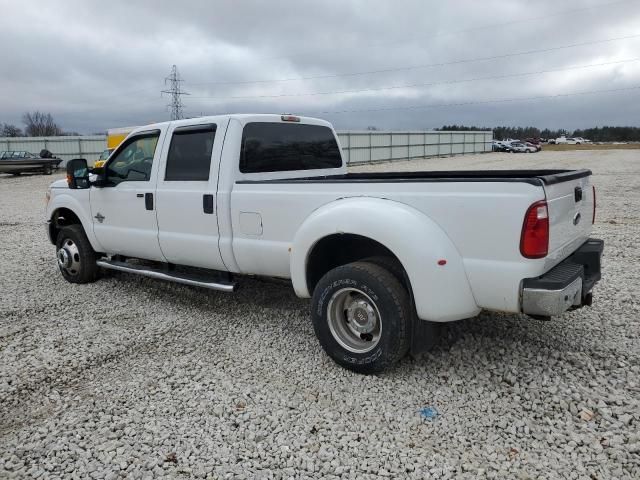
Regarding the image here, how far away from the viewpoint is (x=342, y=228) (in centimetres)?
352

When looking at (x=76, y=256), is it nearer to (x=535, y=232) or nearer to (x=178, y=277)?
(x=178, y=277)

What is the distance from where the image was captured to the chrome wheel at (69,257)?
613cm

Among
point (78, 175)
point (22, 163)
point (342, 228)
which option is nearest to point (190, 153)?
point (78, 175)

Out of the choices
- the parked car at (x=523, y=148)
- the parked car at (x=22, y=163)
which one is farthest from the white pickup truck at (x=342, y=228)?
the parked car at (x=523, y=148)

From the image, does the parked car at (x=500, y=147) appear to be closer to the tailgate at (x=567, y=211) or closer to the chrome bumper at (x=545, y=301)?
the tailgate at (x=567, y=211)

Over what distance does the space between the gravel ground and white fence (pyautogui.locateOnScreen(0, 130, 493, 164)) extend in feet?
44.4

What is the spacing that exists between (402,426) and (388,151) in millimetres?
40283

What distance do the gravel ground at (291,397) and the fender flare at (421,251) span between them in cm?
67

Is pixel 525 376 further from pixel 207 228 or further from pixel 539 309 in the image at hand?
pixel 207 228

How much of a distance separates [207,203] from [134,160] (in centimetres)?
138

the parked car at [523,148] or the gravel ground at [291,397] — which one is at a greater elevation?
the parked car at [523,148]

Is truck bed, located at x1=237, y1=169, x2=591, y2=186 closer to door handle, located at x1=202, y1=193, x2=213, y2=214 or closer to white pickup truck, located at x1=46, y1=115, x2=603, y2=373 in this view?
white pickup truck, located at x1=46, y1=115, x2=603, y2=373

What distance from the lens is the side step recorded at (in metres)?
4.56

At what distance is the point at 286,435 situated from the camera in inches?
118
